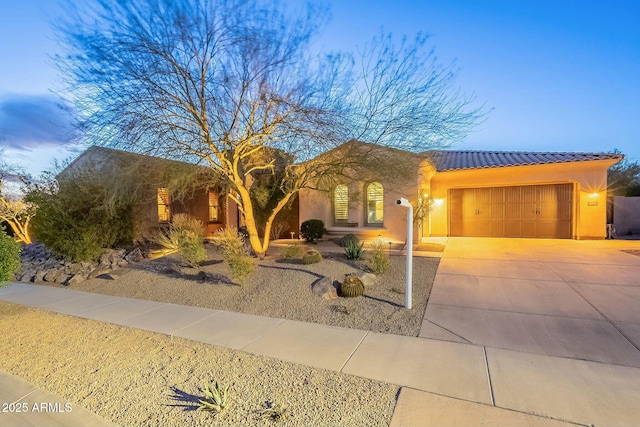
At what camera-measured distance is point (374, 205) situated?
49.5ft

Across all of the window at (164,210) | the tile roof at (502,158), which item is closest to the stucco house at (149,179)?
the window at (164,210)

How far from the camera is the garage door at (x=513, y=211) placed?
46.3 feet

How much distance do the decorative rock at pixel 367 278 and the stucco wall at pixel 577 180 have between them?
981cm

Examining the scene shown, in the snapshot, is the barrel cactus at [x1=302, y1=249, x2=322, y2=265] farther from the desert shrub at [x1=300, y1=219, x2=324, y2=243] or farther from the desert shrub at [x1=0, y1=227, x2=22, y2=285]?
the desert shrub at [x1=0, y1=227, x2=22, y2=285]

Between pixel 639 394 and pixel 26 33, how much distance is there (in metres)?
12.3

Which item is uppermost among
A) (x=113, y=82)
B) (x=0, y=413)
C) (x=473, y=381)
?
(x=113, y=82)

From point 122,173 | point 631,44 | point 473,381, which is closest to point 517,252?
point 631,44

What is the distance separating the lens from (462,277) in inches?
311

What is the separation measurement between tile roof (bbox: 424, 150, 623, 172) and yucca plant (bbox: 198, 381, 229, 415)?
10.4 m

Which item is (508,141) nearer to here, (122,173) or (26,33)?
(122,173)

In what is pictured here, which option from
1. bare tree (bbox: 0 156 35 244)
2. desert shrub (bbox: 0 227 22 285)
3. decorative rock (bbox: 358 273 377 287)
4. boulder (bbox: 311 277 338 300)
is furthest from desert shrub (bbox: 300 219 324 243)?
bare tree (bbox: 0 156 35 244)

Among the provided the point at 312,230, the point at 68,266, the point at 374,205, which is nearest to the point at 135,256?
the point at 68,266

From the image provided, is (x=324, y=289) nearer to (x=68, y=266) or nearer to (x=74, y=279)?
(x=74, y=279)

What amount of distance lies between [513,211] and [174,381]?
1590 centimetres
